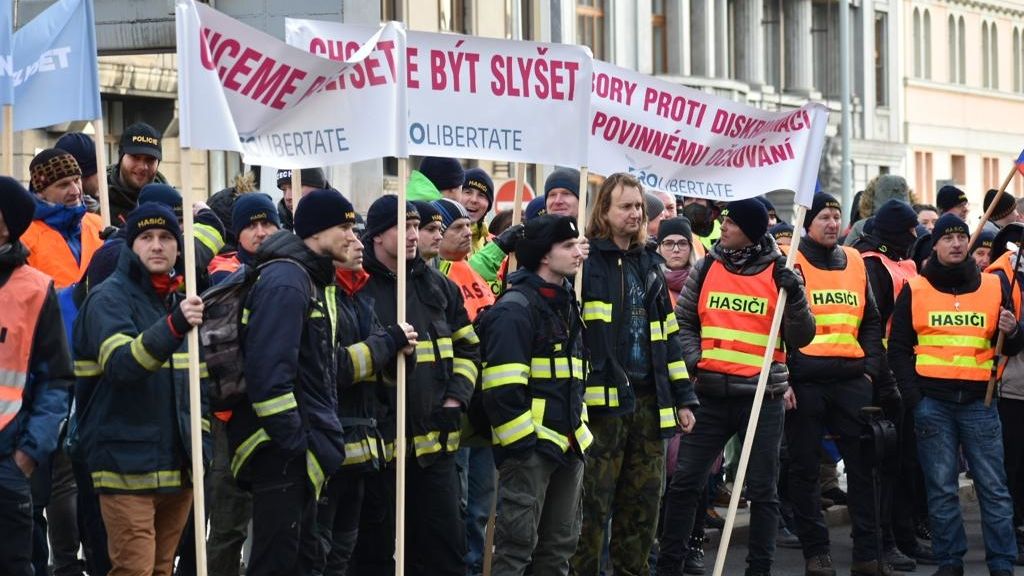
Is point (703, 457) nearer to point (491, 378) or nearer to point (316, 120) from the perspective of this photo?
point (491, 378)

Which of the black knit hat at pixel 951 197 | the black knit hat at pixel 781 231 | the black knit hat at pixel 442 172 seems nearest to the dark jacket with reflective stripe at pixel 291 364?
the black knit hat at pixel 442 172

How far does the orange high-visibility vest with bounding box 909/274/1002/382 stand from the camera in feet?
40.8

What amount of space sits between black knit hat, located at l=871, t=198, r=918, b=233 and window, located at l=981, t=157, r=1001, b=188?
149 feet

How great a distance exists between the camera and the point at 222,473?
9945mm

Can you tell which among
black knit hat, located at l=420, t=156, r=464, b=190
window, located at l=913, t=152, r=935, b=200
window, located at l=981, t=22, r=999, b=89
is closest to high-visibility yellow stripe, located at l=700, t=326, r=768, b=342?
black knit hat, located at l=420, t=156, r=464, b=190

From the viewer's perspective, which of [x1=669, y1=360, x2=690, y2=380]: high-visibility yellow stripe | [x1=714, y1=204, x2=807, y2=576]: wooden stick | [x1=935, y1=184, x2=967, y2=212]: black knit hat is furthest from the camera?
[x1=935, y1=184, x2=967, y2=212]: black knit hat

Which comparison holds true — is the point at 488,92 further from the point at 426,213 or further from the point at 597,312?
the point at 597,312

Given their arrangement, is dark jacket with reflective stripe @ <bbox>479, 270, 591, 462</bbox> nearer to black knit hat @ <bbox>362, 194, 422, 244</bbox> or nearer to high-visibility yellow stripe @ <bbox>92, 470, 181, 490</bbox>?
black knit hat @ <bbox>362, 194, 422, 244</bbox>

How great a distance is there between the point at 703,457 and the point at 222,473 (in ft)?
9.52

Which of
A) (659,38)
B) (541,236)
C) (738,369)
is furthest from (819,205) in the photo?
(659,38)

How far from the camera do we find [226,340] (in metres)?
8.80

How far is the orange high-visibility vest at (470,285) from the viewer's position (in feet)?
37.1

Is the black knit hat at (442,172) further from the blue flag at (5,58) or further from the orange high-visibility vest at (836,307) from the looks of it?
the blue flag at (5,58)

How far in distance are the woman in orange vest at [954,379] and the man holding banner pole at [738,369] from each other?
3.52 ft
